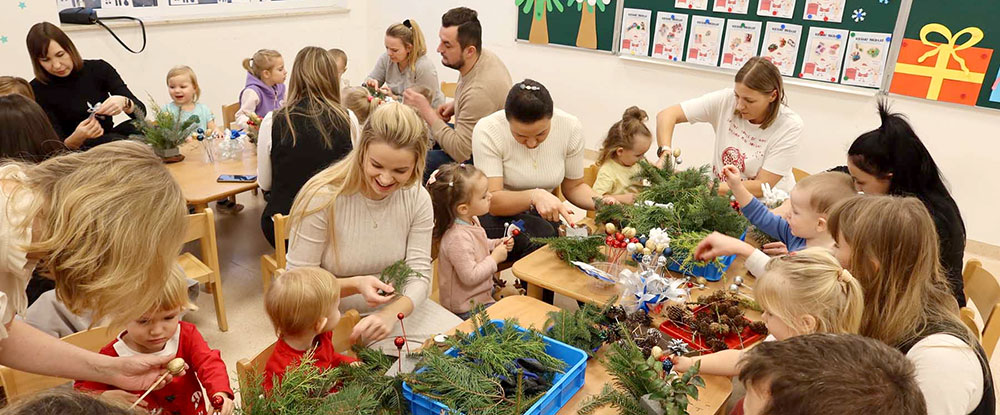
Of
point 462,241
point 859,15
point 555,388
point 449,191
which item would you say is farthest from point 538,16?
point 555,388

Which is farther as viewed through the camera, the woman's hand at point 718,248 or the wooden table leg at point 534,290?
the wooden table leg at point 534,290

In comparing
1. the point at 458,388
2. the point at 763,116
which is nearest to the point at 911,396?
the point at 458,388

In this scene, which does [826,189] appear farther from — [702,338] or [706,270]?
[702,338]

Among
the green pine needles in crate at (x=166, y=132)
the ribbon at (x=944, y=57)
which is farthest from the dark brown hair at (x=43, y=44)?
the ribbon at (x=944, y=57)

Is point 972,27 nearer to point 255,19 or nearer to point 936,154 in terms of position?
point 936,154

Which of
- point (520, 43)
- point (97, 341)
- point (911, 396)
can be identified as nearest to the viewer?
point (911, 396)

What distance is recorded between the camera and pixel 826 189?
2.40 metres

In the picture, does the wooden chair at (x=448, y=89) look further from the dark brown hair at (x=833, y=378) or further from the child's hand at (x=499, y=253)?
the dark brown hair at (x=833, y=378)

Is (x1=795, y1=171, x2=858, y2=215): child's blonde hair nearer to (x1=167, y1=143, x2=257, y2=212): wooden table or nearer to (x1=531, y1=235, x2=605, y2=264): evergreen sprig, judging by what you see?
(x1=531, y1=235, x2=605, y2=264): evergreen sprig

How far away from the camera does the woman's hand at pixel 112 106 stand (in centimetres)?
395

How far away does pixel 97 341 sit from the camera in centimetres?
199

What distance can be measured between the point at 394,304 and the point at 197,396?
2.26ft

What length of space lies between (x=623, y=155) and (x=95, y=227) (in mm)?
2712

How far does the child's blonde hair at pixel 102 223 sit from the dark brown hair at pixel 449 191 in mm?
1469
